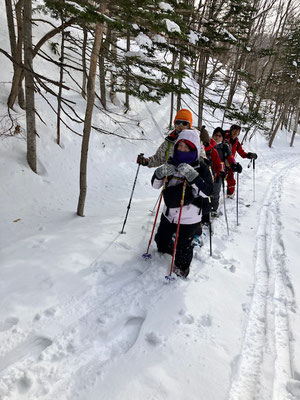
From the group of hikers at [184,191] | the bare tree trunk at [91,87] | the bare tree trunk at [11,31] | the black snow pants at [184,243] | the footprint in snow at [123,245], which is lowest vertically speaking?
the footprint in snow at [123,245]

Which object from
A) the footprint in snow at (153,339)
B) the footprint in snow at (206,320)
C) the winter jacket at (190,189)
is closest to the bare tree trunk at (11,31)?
the winter jacket at (190,189)

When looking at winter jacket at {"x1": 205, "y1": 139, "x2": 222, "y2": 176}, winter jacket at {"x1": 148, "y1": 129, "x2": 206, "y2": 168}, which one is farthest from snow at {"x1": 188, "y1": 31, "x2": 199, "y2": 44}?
winter jacket at {"x1": 148, "y1": 129, "x2": 206, "y2": 168}

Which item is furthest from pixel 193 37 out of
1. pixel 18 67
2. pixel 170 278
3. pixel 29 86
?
pixel 18 67

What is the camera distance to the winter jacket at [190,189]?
3.41 metres

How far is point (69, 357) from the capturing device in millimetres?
2488

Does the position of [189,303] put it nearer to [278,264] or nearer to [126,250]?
[126,250]

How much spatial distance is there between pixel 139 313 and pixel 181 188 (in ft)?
5.89

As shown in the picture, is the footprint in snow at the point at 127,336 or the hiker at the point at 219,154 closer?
the footprint in snow at the point at 127,336

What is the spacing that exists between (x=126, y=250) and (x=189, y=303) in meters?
1.55

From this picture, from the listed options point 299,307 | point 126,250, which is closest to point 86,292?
point 126,250

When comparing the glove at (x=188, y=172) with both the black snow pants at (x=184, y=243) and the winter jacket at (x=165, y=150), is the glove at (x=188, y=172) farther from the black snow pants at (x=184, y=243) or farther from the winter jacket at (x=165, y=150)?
the winter jacket at (x=165, y=150)

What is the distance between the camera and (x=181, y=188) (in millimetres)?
3588

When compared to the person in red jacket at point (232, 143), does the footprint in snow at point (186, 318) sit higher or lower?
lower

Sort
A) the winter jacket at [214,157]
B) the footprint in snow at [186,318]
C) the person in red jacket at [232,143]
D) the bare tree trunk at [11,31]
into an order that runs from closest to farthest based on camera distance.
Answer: the footprint in snow at [186,318], the winter jacket at [214,157], the person in red jacket at [232,143], the bare tree trunk at [11,31]
